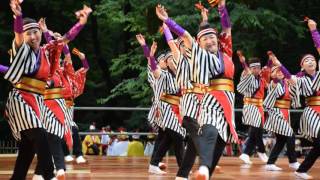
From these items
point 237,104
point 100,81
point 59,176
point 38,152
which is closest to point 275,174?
point 59,176

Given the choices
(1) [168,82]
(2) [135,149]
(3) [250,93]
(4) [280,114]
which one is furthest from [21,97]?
(2) [135,149]

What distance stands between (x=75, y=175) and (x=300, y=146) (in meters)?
9.51

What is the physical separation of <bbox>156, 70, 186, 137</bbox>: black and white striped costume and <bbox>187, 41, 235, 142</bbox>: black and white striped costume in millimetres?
2837

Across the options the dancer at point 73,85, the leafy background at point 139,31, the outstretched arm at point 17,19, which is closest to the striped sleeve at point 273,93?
the dancer at point 73,85

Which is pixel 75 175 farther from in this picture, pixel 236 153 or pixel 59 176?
pixel 236 153

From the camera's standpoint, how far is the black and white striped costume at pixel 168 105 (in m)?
10.1

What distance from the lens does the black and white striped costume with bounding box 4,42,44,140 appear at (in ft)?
22.8

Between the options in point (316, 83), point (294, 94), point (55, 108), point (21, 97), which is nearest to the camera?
point (21, 97)

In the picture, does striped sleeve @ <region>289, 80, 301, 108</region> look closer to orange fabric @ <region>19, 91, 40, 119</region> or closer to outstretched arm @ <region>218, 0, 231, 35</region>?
outstretched arm @ <region>218, 0, 231, 35</region>

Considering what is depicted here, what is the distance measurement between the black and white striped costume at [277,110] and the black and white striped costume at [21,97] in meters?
5.85

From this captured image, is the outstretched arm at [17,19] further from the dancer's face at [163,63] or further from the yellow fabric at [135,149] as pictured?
the yellow fabric at [135,149]

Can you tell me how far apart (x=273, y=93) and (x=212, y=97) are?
208 inches

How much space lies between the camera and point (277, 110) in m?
12.2

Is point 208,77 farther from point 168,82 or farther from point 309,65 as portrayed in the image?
point 309,65
